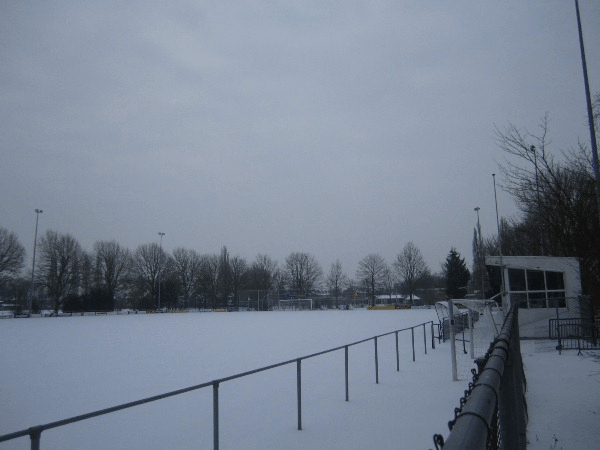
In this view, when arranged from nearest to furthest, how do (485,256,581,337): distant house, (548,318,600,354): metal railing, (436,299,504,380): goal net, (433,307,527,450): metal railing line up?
(433,307,527,450): metal railing, (436,299,504,380): goal net, (548,318,600,354): metal railing, (485,256,581,337): distant house

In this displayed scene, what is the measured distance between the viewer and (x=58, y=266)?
78438 millimetres

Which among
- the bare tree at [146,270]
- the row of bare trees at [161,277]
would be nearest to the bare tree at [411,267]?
the row of bare trees at [161,277]

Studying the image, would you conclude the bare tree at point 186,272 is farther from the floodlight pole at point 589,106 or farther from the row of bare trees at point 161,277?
the floodlight pole at point 589,106

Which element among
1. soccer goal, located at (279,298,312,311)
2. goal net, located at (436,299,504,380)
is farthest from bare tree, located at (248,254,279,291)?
goal net, located at (436,299,504,380)

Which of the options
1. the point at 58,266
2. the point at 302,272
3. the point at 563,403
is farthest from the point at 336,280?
the point at 563,403

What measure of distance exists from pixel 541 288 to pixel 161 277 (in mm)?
82604

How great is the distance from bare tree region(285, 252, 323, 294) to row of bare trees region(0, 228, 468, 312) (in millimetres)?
223

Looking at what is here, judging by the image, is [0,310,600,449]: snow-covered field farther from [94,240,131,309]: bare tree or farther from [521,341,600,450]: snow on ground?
[94,240,131,309]: bare tree

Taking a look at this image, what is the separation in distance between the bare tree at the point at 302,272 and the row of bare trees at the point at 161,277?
0.22 meters

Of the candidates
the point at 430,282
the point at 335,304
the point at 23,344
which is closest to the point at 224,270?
the point at 335,304

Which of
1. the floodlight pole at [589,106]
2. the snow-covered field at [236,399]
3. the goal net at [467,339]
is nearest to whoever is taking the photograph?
the snow-covered field at [236,399]

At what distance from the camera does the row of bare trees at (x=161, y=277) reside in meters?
76.2

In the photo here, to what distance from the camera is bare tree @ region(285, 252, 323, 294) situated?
10419 centimetres

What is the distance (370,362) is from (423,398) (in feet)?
16.1
